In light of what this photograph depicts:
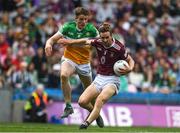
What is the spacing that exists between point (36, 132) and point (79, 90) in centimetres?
961

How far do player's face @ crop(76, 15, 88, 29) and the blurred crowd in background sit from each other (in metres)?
7.39

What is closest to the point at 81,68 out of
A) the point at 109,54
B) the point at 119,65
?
the point at 109,54

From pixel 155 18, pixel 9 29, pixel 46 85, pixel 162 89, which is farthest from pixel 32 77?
pixel 155 18

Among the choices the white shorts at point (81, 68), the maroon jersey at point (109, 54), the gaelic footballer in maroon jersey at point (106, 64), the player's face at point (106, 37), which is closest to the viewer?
the player's face at point (106, 37)

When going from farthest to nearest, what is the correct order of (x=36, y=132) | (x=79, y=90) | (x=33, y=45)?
(x=33, y=45) < (x=79, y=90) < (x=36, y=132)

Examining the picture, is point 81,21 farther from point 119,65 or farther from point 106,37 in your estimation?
point 119,65

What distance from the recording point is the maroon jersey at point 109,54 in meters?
17.0

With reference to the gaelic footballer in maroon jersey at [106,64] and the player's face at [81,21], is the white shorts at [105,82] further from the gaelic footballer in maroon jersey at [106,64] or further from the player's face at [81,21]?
the player's face at [81,21]

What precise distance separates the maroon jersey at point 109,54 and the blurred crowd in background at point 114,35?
8.32 m

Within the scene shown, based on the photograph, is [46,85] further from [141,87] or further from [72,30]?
[72,30]

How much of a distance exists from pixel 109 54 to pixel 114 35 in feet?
32.5

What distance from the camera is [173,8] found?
106ft

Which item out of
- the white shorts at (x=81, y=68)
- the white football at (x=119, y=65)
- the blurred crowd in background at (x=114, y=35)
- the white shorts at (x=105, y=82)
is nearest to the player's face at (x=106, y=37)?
the white football at (x=119, y=65)

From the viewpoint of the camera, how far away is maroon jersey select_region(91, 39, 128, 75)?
16953 mm
